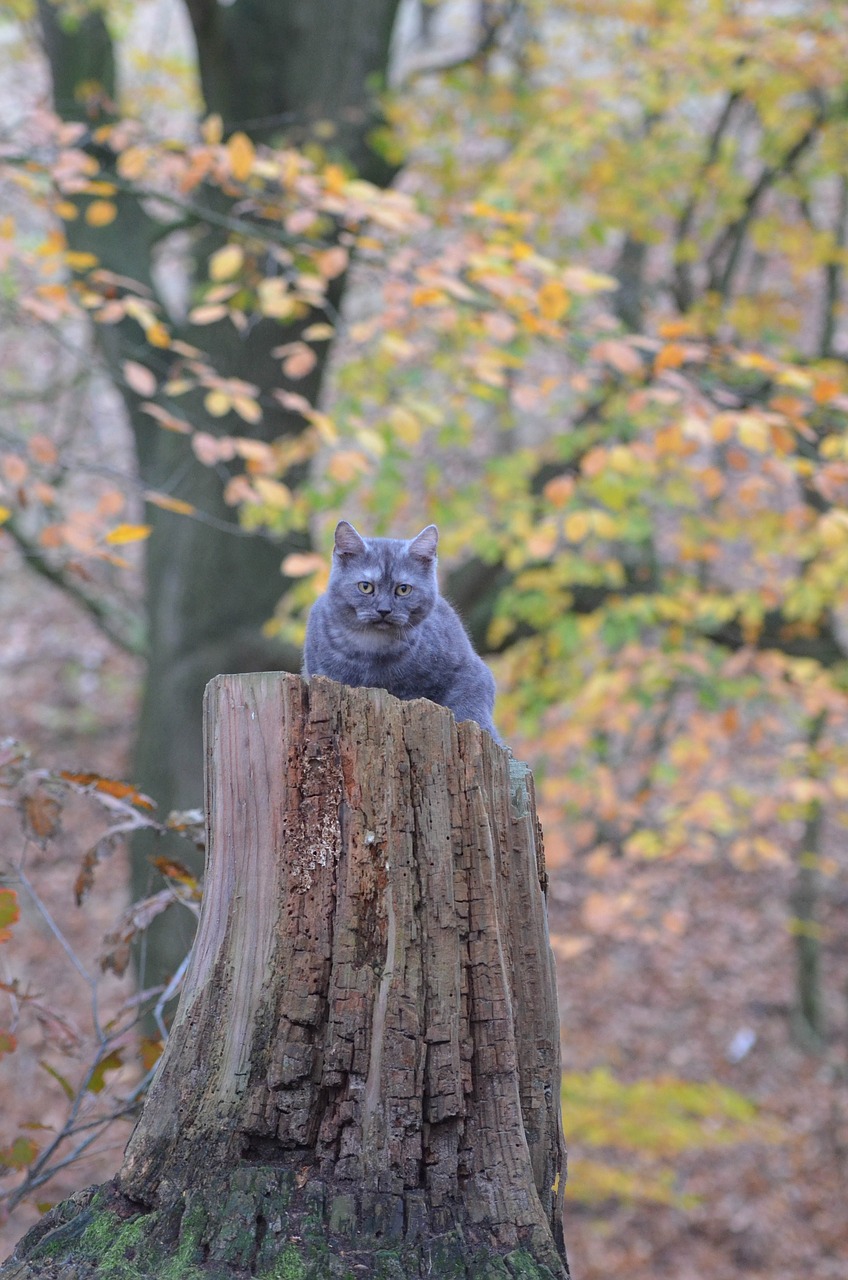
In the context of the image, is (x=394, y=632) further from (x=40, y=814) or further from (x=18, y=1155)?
(x=18, y=1155)

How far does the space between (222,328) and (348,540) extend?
516cm

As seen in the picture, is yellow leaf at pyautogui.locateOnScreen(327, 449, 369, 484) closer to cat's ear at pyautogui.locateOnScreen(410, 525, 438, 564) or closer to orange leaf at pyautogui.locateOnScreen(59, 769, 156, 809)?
cat's ear at pyautogui.locateOnScreen(410, 525, 438, 564)

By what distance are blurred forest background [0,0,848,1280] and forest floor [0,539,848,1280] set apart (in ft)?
0.17

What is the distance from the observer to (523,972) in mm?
2555

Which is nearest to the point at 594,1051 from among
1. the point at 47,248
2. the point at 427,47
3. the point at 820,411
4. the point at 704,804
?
the point at 704,804

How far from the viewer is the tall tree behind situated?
7836 mm

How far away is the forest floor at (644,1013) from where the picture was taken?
888cm

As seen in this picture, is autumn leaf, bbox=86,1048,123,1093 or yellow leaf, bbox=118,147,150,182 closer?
autumn leaf, bbox=86,1048,123,1093

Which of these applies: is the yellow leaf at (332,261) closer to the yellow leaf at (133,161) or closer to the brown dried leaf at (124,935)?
the yellow leaf at (133,161)

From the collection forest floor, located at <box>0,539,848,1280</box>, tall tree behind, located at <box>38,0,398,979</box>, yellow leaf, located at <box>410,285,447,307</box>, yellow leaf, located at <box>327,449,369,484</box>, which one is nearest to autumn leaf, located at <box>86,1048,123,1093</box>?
forest floor, located at <box>0,539,848,1280</box>

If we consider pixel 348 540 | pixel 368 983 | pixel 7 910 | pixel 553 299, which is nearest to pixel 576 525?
pixel 553 299

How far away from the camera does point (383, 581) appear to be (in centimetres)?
353

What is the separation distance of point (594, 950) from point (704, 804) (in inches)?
233

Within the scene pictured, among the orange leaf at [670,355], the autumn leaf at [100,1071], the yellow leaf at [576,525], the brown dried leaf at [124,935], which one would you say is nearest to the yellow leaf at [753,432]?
the orange leaf at [670,355]
